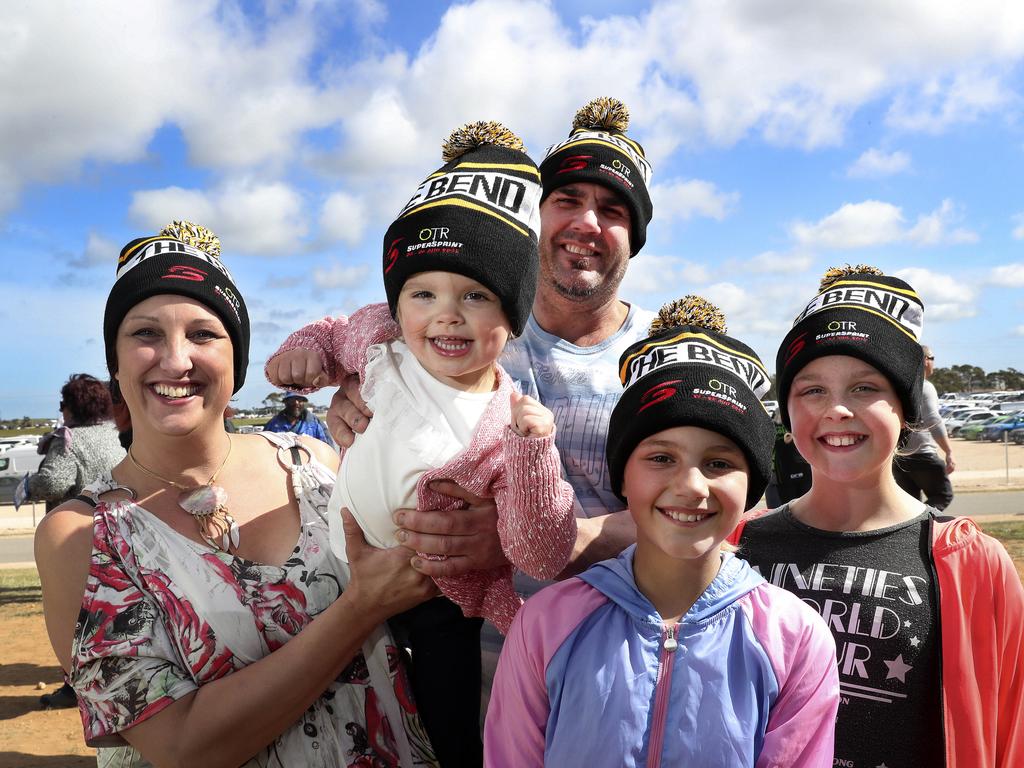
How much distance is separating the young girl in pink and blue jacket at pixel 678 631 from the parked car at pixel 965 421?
47.2 m

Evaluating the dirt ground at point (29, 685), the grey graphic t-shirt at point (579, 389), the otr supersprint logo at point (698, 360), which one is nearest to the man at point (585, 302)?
the grey graphic t-shirt at point (579, 389)

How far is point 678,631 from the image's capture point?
2.05m

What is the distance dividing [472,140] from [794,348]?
134cm

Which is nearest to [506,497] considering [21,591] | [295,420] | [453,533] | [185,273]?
[453,533]

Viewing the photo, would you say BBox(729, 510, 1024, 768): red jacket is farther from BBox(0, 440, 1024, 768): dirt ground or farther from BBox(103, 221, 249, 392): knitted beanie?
BBox(0, 440, 1024, 768): dirt ground

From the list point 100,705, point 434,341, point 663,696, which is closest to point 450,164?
point 434,341

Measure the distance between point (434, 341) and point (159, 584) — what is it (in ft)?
3.40

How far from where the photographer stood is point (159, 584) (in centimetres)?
220

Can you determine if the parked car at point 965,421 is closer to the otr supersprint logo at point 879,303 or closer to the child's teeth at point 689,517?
the otr supersprint logo at point 879,303

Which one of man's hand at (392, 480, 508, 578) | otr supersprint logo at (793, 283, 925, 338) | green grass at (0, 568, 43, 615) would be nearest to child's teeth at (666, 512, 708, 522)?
man's hand at (392, 480, 508, 578)

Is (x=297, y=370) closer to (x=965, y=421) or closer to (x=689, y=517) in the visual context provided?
(x=689, y=517)

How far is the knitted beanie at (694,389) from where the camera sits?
212 cm

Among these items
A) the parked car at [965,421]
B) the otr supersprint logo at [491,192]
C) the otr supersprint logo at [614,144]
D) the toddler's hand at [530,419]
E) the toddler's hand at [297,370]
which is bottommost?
the toddler's hand at [530,419]

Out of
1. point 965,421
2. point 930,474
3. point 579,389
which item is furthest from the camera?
point 965,421
